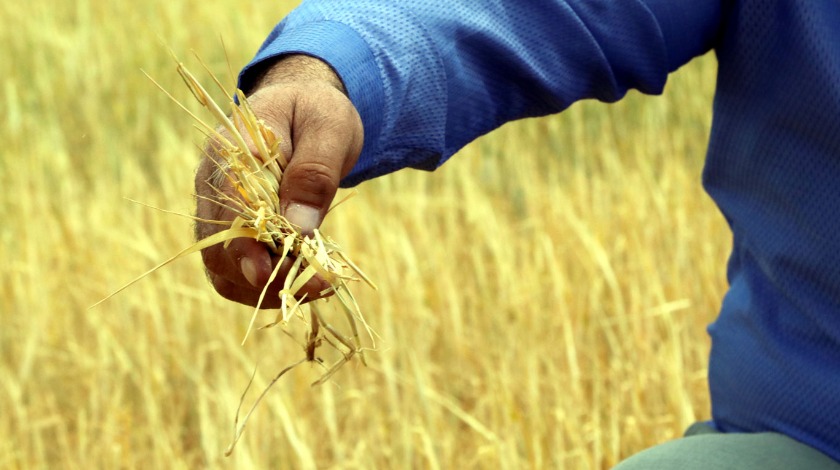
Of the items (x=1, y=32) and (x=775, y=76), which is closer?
(x=775, y=76)

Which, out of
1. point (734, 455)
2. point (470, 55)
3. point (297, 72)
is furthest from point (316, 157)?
point (734, 455)

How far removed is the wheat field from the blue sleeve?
1.01 ft

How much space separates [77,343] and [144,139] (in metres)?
1.11

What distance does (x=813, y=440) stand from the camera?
1.21 m

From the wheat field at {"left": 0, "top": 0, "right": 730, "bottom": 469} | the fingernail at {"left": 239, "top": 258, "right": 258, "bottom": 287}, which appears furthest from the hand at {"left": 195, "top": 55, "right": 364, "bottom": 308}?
the wheat field at {"left": 0, "top": 0, "right": 730, "bottom": 469}

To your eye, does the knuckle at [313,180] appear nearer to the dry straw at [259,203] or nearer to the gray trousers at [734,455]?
the dry straw at [259,203]

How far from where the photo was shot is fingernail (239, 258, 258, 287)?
2.88ft

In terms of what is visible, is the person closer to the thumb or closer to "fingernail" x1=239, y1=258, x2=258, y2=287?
the thumb

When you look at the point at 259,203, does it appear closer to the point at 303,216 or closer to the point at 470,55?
the point at 303,216

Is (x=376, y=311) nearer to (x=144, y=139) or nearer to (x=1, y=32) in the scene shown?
(x=144, y=139)

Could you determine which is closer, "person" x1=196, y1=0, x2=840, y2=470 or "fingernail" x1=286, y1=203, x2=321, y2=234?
"fingernail" x1=286, y1=203, x2=321, y2=234

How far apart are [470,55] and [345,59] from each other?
0.57ft

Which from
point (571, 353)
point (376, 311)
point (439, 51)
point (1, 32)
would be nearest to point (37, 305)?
point (376, 311)

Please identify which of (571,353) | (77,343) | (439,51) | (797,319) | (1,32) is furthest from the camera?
(1,32)
